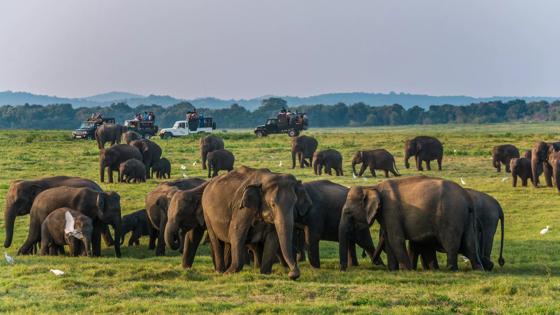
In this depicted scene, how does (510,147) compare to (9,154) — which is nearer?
(510,147)

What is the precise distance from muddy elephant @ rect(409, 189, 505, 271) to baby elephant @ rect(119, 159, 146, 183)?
60.9ft

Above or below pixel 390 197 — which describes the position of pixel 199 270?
below

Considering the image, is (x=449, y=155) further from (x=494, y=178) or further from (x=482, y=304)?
(x=482, y=304)

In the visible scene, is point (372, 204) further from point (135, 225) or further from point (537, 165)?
point (537, 165)

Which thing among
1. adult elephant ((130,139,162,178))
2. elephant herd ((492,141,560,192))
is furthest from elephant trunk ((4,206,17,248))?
elephant herd ((492,141,560,192))

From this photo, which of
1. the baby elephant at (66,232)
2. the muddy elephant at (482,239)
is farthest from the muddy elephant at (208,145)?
the muddy elephant at (482,239)

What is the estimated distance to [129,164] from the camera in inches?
1383

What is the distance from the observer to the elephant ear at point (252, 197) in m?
15.7

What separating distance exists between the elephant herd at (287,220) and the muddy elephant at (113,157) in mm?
15207

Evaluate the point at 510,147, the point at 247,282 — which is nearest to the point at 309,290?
the point at 247,282

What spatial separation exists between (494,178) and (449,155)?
11794 millimetres

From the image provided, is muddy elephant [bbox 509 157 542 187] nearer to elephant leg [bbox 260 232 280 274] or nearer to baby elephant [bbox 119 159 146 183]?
baby elephant [bbox 119 159 146 183]

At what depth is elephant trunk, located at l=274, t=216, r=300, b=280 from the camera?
14.9 metres

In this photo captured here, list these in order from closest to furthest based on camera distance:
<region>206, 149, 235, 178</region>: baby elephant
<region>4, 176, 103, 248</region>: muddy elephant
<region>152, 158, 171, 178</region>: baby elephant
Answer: <region>4, 176, 103, 248</region>: muddy elephant → <region>152, 158, 171, 178</region>: baby elephant → <region>206, 149, 235, 178</region>: baby elephant
